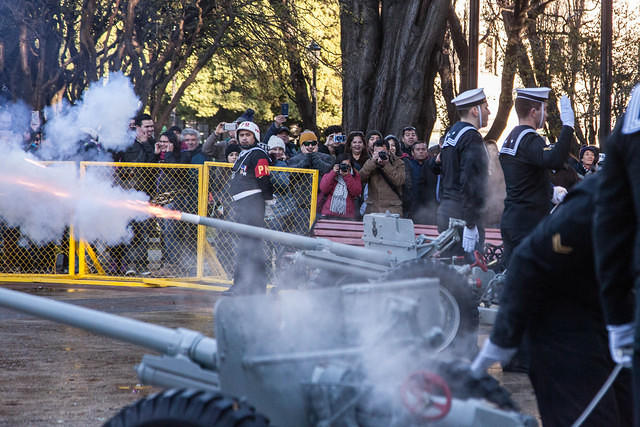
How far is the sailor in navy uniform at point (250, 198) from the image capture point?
33.8 ft

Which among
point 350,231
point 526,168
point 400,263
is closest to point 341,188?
point 350,231

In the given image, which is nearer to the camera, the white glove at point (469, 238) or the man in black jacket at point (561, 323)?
the man in black jacket at point (561, 323)

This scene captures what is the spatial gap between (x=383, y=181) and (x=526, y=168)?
4.89 m

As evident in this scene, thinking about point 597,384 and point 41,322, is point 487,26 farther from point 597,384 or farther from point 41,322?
point 597,384

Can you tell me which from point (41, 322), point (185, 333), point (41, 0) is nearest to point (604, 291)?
point (185, 333)

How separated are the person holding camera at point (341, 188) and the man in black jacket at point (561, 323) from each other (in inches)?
319

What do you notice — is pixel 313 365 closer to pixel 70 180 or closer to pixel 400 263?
pixel 400 263

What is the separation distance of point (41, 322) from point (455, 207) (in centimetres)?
412

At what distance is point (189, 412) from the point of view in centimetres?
279

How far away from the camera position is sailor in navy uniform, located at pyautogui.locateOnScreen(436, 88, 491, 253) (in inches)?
311

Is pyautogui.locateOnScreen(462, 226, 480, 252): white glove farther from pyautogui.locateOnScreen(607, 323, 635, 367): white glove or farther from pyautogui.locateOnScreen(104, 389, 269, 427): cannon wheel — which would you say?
pyautogui.locateOnScreen(104, 389, 269, 427): cannon wheel

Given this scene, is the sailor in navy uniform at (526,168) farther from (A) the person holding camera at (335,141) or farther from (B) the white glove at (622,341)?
(A) the person holding camera at (335,141)

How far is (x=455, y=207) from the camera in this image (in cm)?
823

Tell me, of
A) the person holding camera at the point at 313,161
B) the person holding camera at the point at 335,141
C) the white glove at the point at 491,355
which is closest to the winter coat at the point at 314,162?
the person holding camera at the point at 313,161
